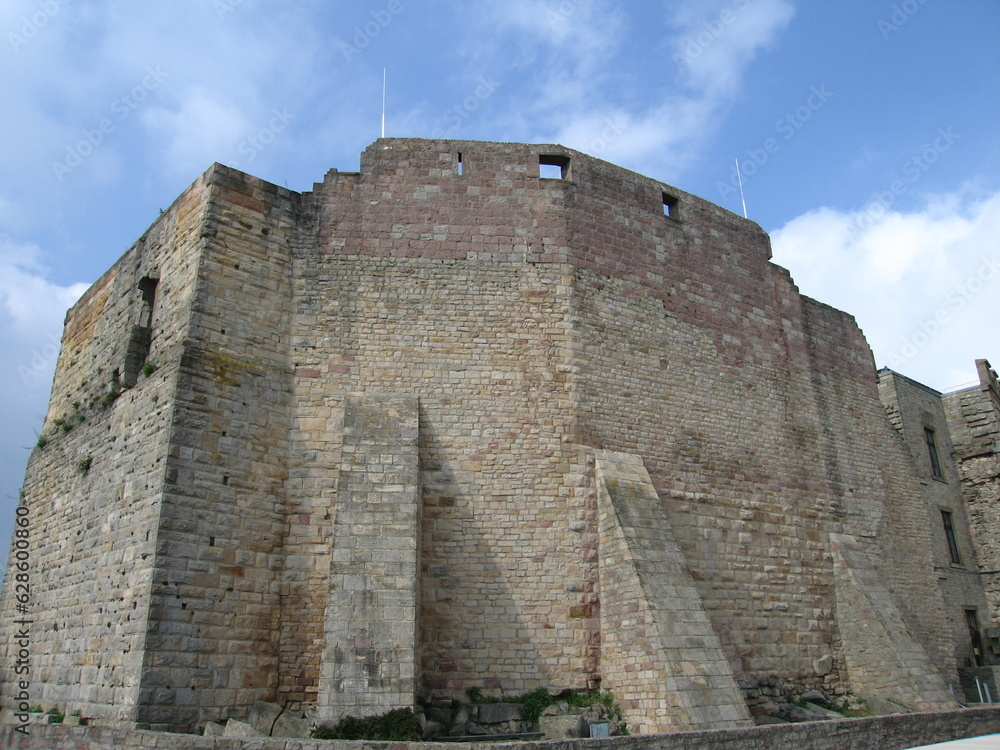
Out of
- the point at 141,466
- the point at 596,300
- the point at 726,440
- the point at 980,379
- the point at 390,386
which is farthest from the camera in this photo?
the point at 980,379

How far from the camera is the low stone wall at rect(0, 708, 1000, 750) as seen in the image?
244 inches

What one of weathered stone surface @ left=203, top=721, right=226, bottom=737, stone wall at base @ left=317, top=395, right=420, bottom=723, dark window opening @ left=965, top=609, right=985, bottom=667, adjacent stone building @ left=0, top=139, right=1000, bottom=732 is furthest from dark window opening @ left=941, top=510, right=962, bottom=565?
weathered stone surface @ left=203, top=721, right=226, bottom=737

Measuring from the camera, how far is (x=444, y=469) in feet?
31.3

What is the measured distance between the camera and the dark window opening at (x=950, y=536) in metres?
17.1

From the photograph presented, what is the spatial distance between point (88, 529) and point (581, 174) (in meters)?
8.91

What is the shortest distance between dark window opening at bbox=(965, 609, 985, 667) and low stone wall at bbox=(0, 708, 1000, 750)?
7.62 metres

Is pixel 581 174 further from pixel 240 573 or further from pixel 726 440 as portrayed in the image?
pixel 240 573

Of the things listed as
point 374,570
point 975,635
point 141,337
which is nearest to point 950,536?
point 975,635

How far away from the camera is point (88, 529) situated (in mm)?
9875

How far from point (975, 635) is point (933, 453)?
4.25m

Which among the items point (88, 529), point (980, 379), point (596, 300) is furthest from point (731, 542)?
point (980, 379)

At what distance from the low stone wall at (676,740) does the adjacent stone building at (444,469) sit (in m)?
0.62

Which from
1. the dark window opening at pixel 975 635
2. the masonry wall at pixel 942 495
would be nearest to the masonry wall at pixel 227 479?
the masonry wall at pixel 942 495

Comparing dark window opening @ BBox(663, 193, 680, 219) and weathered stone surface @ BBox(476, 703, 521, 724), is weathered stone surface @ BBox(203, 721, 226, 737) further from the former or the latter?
dark window opening @ BBox(663, 193, 680, 219)
